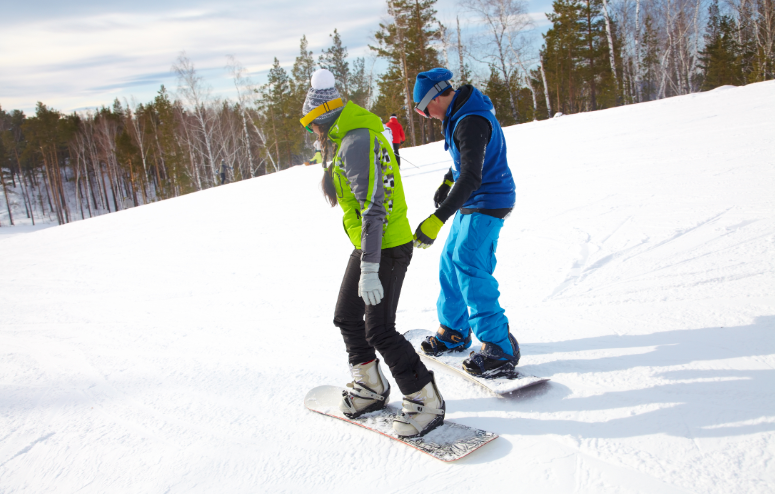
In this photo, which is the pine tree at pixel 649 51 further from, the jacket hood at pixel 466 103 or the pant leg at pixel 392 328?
the pant leg at pixel 392 328

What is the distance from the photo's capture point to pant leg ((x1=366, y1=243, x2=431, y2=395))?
1983 mm

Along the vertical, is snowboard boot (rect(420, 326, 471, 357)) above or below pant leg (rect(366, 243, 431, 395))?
below

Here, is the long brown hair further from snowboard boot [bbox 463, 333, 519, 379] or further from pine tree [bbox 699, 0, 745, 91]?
pine tree [bbox 699, 0, 745, 91]

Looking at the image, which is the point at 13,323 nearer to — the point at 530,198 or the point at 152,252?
the point at 152,252

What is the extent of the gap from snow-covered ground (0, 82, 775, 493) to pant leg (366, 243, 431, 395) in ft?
1.12

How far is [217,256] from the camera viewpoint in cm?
606

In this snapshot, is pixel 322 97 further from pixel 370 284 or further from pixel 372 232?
pixel 370 284

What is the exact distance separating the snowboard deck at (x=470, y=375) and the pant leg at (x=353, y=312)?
66cm

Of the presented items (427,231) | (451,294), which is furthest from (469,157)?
(451,294)

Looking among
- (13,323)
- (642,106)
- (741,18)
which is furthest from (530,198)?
(741,18)

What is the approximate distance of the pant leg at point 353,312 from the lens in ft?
6.88

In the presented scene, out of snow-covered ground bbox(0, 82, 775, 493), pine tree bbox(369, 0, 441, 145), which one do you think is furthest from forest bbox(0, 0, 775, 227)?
snow-covered ground bbox(0, 82, 775, 493)

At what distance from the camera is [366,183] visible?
1834 millimetres

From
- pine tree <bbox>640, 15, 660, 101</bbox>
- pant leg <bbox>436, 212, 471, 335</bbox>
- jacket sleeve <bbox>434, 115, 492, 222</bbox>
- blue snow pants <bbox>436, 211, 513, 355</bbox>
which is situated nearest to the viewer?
jacket sleeve <bbox>434, 115, 492, 222</bbox>
